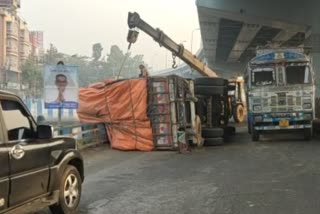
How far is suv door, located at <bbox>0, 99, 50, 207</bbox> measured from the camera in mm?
6516

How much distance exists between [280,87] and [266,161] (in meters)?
7.19

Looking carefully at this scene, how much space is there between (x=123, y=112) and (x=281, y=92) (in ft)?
19.7

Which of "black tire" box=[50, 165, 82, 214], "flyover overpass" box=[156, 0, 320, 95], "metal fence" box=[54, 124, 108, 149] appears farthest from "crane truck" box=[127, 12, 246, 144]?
"black tire" box=[50, 165, 82, 214]

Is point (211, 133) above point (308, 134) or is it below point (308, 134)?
above

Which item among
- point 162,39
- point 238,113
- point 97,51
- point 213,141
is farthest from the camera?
point 97,51

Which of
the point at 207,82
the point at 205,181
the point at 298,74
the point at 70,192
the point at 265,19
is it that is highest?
the point at 265,19

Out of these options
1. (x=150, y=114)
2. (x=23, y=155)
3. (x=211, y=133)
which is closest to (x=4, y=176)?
(x=23, y=155)

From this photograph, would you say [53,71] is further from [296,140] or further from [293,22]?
[293,22]

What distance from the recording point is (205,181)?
1157cm

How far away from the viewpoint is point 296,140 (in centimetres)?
2183

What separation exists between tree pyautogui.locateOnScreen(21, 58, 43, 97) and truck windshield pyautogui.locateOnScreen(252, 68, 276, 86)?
154ft

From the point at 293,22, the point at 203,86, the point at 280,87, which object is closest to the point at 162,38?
the point at 203,86

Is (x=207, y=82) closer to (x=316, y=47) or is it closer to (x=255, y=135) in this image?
(x=255, y=135)

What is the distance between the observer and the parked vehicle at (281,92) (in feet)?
70.0
